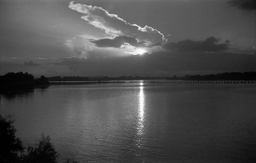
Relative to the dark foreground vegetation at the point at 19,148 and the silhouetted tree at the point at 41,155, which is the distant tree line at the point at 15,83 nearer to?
the dark foreground vegetation at the point at 19,148

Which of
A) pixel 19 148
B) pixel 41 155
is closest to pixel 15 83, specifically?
pixel 19 148

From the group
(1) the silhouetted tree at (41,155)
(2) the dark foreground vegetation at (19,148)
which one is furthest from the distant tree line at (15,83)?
(1) the silhouetted tree at (41,155)

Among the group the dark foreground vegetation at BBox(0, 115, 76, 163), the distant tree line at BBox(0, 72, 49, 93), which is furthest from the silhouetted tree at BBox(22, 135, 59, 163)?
the distant tree line at BBox(0, 72, 49, 93)

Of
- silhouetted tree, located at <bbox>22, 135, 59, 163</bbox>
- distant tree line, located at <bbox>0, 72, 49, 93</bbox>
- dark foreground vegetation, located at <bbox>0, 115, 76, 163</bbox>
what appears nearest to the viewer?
silhouetted tree, located at <bbox>22, 135, 59, 163</bbox>

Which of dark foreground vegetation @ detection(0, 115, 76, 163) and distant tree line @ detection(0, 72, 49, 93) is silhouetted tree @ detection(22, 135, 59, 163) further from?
distant tree line @ detection(0, 72, 49, 93)

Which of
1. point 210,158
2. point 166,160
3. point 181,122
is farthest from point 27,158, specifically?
point 181,122

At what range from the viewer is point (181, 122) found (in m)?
Answer: 32.1

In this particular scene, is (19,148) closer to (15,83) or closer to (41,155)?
(41,155)

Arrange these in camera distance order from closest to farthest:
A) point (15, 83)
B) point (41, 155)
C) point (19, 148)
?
point (41, 155) < point (19, 148) < point (15, 83)

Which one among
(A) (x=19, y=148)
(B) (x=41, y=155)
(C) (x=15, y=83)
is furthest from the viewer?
(C) (x=15, y=83)

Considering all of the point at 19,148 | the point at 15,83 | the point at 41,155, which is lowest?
the point at 19,148

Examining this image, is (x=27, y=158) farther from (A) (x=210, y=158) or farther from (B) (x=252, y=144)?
(B) (x=252, y=144)

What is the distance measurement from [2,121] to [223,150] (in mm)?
17941

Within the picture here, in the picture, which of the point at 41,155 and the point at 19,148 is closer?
the point at 41,155
